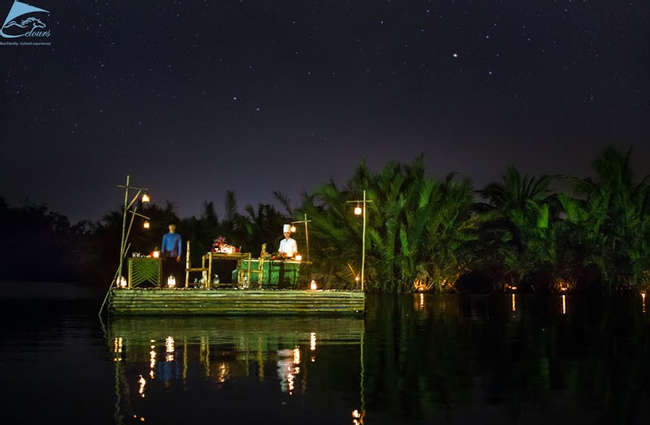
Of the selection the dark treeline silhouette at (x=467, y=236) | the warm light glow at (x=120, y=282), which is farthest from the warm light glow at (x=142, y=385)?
the dark treeline silhouette at (x=467, y=236)

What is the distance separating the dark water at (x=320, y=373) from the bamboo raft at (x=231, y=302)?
1.82 m

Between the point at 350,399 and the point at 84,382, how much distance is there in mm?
3108

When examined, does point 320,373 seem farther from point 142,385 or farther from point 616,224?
point 616,224

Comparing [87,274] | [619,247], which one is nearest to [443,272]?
[619,247]

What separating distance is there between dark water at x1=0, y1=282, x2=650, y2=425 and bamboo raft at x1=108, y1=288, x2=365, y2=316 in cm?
182

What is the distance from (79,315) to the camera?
19094 mm

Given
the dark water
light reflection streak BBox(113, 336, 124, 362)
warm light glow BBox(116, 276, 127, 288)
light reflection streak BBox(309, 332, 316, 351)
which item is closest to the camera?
the dark water

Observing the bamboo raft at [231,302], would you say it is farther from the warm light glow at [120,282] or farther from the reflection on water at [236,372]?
the reflection on water at [236,372]

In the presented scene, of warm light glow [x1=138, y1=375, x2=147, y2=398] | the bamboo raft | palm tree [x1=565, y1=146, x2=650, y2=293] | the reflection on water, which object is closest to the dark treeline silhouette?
palm tree [x1=565, y1=146, x2=650, y2=293]

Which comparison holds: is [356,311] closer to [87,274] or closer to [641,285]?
[641,285]

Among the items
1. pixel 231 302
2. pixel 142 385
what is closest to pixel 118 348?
pixel 142 385

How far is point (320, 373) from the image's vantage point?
28.6 feet

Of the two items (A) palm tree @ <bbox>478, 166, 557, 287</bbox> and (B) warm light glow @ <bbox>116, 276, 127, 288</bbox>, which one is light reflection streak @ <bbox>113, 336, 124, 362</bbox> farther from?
(A) palm tree @ <bbox>478, 166, 557, 287</bbox>

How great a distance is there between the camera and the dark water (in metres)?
6.62
